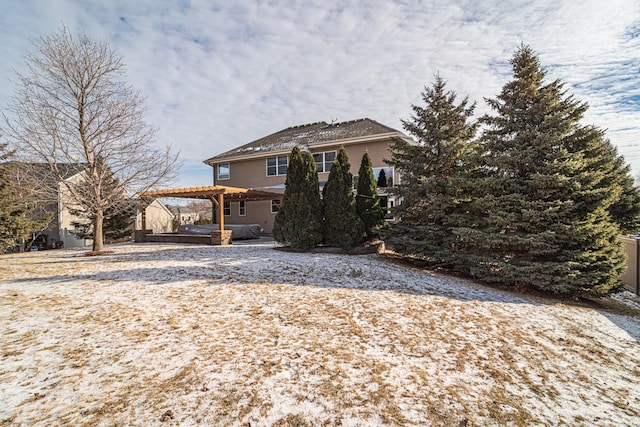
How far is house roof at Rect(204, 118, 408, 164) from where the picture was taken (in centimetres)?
1689

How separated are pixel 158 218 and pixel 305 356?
29427 millimetres

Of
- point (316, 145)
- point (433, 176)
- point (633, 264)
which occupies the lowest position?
point (633, 264)

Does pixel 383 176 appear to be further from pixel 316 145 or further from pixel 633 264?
pixel 633 264

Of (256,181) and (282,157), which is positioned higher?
(282,157)

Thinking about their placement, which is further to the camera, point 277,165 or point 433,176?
point 277,165

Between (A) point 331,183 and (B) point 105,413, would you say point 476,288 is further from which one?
(B) point 105,413

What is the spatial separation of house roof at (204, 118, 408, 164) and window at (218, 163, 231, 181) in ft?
1.76

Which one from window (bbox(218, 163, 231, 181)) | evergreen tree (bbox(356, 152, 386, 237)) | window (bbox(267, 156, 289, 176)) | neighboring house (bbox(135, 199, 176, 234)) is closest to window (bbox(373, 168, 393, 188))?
evergreen tree (bbox(356, 152, 386, 237))

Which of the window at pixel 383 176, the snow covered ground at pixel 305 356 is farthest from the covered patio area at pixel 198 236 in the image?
the snow covered ground at pixel 305 356

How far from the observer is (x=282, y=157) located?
1902 cm

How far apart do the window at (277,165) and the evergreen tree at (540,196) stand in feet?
42.0

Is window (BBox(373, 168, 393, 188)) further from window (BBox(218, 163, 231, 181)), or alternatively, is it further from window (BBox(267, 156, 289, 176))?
window (BBox(218, 163, 231, 181))

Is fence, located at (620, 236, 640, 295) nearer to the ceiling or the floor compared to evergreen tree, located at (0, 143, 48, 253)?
nearer to the floor

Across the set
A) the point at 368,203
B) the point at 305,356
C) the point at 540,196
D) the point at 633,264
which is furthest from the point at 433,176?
the point at 305,356
